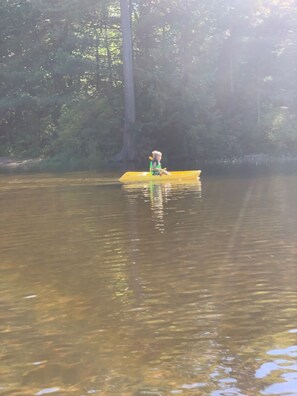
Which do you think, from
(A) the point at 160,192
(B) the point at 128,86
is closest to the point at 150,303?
(A) the point at 160,192

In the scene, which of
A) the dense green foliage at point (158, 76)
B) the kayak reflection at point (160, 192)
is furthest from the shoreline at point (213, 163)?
the kayak reflection at point (160, 192)

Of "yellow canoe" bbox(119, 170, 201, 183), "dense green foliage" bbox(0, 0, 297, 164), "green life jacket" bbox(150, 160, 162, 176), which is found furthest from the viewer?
"dense green foliage" bbox(0, 0, 297, 164)

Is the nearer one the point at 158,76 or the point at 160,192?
the point at 160,192

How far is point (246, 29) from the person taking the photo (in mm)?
33625

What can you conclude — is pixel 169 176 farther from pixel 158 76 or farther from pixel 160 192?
pixel 158 76

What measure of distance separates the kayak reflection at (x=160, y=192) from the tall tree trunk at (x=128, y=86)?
1289 centimetres

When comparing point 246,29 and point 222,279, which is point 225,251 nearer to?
point 222,279

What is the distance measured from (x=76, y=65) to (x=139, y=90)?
4540 millimetres

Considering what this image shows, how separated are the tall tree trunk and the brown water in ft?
64.9

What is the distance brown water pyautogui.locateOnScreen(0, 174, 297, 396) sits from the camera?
14.1 feet

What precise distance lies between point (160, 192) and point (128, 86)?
52.9 feet

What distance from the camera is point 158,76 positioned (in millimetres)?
30359

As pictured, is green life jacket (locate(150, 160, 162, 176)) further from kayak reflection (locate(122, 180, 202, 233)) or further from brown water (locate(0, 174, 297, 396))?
brown water (locate(0, 174, 297, 396))

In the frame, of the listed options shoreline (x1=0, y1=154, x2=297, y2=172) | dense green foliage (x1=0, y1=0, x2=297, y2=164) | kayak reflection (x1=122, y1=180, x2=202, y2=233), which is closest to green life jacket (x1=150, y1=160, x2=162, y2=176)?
kayak reflection (x1=122, y1=180, x2=202, y2=233)
